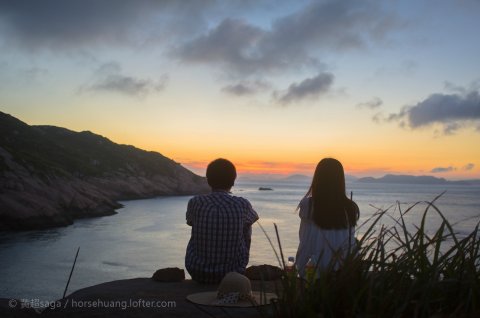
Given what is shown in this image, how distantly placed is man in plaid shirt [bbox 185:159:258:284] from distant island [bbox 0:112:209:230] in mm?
28554

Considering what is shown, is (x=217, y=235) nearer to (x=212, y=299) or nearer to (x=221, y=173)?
(x=221, y=173)

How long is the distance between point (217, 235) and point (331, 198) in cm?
180

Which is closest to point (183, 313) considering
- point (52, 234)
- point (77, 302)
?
point (77, 302)

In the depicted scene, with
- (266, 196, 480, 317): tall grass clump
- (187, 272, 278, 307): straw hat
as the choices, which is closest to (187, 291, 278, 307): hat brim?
(187, 272, 278, 307): straw hat

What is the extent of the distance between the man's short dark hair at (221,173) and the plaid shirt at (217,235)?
0.14 meters

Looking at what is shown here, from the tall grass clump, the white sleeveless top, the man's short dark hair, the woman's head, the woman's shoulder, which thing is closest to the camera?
the tall grass clump

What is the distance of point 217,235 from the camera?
6.35m

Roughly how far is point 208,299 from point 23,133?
7876 centimetres

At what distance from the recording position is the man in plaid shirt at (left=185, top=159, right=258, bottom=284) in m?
6.34

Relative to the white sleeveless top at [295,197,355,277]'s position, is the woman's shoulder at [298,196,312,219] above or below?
above

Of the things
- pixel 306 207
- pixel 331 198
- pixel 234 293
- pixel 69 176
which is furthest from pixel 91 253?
pixel 69 176

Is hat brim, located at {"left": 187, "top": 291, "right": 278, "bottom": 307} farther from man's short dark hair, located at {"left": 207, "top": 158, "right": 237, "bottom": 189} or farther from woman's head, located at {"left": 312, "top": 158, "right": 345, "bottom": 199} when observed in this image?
man's short dark hair, located at {"left": 207, "top": 158, "right": 237, "bottom": 189}

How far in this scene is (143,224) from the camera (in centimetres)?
3744

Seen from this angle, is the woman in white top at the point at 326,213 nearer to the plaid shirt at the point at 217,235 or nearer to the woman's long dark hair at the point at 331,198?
the woman's long dark hair at the point at 331,198
